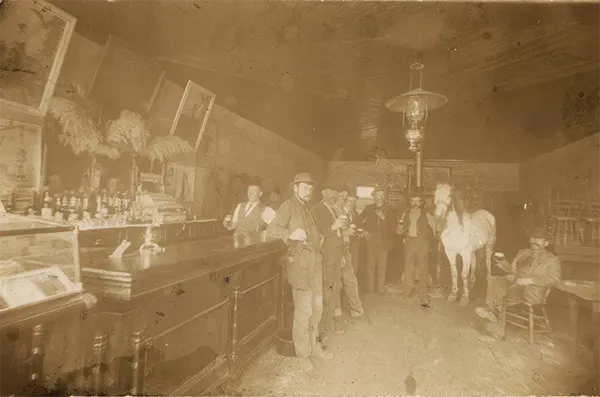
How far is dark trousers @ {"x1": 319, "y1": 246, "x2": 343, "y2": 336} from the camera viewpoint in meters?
4.58

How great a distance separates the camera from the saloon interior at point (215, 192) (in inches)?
87.7

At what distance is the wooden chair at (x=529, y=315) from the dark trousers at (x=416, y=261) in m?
1.72

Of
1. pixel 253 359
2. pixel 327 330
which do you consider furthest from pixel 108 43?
pixel 327 330

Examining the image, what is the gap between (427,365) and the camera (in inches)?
152

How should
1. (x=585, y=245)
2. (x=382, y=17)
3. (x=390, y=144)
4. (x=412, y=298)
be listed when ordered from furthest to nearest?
(x=390, y=144) < (x=412, y=298) < (x=585, y=245) < (x=382, y=17)

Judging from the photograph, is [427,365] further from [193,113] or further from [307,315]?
[193,113]

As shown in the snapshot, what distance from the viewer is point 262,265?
3943 millimetres

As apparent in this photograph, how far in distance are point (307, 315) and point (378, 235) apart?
3.52 m

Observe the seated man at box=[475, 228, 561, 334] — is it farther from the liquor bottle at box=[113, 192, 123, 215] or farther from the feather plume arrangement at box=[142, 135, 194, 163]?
the liquor bottle at box=[113, 192, 123, 215]

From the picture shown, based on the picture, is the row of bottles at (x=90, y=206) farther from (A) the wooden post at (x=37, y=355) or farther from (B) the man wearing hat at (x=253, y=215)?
(B) the man wearing hat at (x=253, y=215)

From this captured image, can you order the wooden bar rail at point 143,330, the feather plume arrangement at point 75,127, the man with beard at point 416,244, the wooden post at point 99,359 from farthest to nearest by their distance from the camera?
1. the man with beard at point 416,244
2. the feather plume arrangement at point 75,127
3. the wooden post at point 99,359
4. the wooden bar rail at point 143,330

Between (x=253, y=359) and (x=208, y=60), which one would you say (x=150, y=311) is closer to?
(x=253, y=359)

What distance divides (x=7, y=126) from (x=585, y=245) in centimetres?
776

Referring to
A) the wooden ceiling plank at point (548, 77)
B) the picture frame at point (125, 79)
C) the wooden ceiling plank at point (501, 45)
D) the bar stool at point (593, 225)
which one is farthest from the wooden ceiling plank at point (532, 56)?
the picture frame at point (125, 79)
